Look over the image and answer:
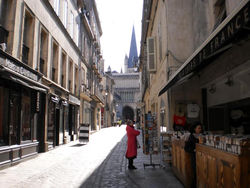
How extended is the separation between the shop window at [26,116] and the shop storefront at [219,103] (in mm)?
5744

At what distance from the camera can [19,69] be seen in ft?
30.8

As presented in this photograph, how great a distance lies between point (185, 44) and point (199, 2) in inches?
70.7

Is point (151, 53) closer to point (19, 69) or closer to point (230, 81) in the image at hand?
point (230, 81)

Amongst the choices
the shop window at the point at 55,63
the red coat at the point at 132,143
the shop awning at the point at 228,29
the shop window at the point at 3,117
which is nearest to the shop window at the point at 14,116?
the shop window at the point at 3,117

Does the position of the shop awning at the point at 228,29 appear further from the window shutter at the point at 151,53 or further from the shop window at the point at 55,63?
the shop window at the point at 55,63

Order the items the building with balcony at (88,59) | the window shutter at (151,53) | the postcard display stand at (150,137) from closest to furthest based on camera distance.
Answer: the postcard display stand at (150,137)
the window shutter at (151,53)
the building with balcony at (88,59)

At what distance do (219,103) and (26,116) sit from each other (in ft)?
25.0

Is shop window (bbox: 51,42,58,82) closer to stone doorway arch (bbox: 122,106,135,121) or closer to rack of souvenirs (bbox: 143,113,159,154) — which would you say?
rack of souvenirs (bbox: 143,113,159,154)

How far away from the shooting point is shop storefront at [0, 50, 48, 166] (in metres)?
8.53

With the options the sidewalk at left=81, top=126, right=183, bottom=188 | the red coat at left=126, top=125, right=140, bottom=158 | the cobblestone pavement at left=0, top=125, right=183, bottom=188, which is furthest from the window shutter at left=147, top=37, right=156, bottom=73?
the sidewalk at left=81, top=126, right=183, bottom=188

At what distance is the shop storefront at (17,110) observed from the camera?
336 inches

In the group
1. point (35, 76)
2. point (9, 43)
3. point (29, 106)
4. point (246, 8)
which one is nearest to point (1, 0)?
point (9, 43)

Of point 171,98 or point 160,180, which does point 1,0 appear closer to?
point 171,98

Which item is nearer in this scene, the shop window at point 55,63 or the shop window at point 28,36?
the shop window at point 28,36
